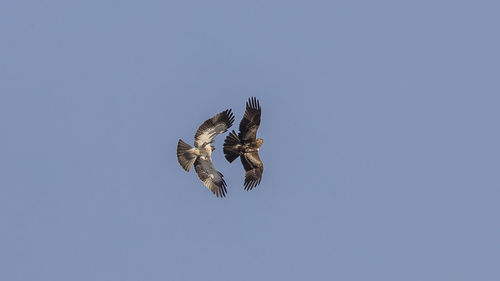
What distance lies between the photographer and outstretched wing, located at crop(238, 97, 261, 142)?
290 feet

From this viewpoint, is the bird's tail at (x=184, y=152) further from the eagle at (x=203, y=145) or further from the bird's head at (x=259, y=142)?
the bird's head at (x=259, y=142)

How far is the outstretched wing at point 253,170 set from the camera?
8919cm

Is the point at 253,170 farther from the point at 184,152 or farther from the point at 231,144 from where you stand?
the point at 184,152

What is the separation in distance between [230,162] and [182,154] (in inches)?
81.5

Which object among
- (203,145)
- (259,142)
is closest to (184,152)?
(203,145)

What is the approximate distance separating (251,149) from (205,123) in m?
2.26

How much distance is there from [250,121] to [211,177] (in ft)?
11.9

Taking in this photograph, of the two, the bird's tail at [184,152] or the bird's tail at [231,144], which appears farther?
the bird's tail at [184,152]

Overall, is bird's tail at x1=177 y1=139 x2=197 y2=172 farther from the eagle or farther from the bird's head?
the bird's head

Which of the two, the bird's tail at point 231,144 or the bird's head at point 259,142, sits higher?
the bird's head at point 259,142

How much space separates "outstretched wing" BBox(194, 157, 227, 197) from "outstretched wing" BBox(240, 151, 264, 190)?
151cm

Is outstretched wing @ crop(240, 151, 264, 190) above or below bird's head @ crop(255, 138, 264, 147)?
below

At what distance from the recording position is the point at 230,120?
88.6 m

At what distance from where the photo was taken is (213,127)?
3492 inches
